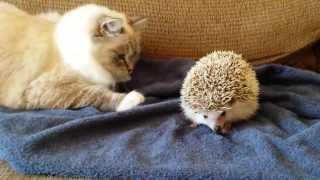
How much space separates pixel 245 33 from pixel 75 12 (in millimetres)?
630

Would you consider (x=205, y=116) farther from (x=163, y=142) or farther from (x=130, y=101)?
(x=130, y=101)

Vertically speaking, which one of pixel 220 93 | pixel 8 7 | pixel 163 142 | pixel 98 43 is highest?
pixel 8 7

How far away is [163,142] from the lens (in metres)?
1.07

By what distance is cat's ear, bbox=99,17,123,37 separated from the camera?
1254 mm

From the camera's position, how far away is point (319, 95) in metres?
1.29

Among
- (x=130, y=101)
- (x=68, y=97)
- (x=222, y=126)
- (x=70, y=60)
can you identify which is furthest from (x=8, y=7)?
(x=222, y=126)

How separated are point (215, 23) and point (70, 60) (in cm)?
55

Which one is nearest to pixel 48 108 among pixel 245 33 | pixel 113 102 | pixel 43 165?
pixel 113 102

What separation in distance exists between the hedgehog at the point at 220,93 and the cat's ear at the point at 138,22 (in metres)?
0.31

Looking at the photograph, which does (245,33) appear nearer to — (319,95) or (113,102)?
(319,95)

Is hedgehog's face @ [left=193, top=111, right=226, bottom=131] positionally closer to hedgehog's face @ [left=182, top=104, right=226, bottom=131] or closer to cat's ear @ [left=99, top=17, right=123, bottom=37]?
hedgehog's face @ [left=182, top=104, right=226, bottom=131]

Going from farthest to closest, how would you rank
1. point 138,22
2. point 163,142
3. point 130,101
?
point 138,22
point 130,101
point 163,142

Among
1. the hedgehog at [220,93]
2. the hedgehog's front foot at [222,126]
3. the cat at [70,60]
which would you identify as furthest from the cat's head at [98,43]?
the hedgehog's front foot at [222,126]

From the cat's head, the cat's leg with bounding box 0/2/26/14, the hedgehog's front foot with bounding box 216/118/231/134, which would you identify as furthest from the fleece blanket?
the cat's leg with bounding box 0/2/26/14
